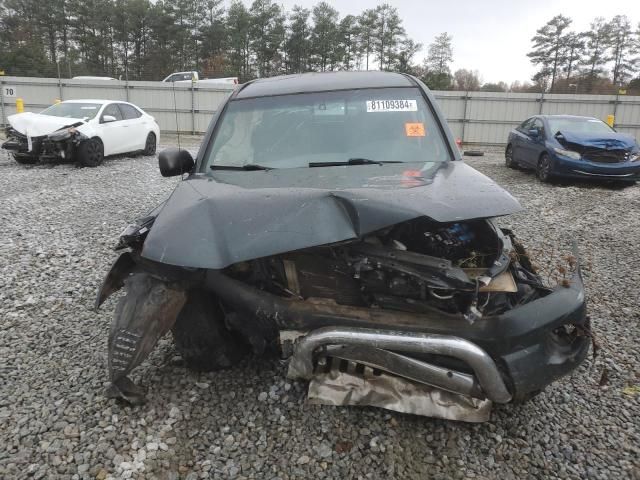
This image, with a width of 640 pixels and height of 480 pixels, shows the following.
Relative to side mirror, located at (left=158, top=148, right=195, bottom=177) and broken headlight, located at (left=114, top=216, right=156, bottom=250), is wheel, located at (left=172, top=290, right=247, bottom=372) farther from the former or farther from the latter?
side mirror, located at (left=158, top=148, right=195, bottom=177)

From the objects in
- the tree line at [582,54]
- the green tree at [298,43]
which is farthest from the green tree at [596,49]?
the green tree at [298,43]

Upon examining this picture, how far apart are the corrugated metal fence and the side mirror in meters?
17.0

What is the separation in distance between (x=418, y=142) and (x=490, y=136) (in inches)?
732

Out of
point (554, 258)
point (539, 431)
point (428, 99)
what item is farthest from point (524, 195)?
point (539, 431)

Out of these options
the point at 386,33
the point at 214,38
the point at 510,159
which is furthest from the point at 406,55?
the point at 510,159

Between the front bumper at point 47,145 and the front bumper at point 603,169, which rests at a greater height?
the front bumper at point 47,145

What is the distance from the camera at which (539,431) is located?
242 cm

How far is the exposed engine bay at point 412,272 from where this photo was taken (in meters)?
2.09

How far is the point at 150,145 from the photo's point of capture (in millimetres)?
12523

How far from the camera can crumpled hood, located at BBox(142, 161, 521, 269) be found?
1.99 m

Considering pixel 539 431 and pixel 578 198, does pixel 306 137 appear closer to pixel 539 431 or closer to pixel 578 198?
pixel 539 431

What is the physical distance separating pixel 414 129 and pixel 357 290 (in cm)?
156

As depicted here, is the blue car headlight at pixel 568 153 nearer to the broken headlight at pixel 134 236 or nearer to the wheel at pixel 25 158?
the broken headlight at pixel 134 236

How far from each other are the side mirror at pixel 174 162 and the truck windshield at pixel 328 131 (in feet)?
0.57
